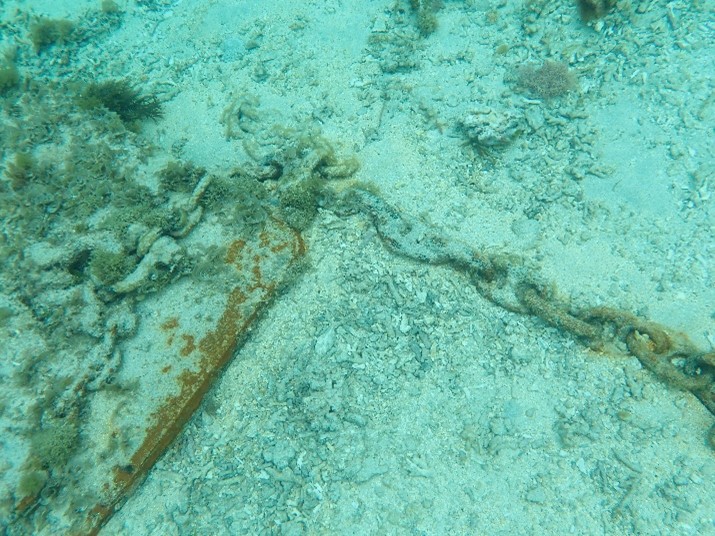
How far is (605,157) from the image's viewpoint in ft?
16.3

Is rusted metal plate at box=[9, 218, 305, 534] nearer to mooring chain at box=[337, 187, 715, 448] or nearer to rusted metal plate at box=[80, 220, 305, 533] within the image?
rusted metal plate at box=[80, 220, 305, 533]

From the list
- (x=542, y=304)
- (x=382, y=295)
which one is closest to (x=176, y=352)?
(x=382, y=295)

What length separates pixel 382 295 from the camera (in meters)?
4.34

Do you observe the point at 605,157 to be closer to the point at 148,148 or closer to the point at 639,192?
→ the point at 639,192

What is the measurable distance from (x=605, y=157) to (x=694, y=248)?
135 cm

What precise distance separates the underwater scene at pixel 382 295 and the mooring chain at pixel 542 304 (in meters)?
0.02

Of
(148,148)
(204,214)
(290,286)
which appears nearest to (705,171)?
(290,286)

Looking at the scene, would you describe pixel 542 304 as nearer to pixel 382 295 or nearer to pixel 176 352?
pixel 382 295

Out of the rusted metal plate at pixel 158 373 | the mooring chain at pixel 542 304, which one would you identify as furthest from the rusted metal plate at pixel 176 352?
the mooring chain at pixel 542 304

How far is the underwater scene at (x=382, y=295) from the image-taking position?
3.50 meters

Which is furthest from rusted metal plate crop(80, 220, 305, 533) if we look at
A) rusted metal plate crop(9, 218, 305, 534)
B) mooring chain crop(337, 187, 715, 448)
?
mooring chain crop(337, 187, 715, 448)

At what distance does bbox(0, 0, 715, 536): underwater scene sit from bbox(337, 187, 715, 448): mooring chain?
0.02 meters

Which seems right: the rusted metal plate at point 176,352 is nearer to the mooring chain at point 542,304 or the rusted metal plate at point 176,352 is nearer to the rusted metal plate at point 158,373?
the rusted metal plate at point 158,373

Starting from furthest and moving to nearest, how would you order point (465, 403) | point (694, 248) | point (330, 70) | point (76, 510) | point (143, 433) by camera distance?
point (330, 70)
point (694, 248)
point (465, 403)
point (143, 433)
point (76, 510)
